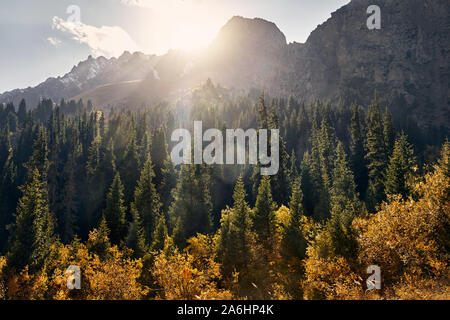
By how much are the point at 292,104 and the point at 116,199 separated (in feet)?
333

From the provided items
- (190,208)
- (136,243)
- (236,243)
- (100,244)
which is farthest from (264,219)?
(100,244)

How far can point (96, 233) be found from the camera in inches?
1308

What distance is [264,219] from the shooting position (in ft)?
110

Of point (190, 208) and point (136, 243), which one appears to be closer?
point (136, 243)

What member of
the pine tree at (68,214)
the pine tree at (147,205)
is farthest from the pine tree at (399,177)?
the pine tree at (68,214)

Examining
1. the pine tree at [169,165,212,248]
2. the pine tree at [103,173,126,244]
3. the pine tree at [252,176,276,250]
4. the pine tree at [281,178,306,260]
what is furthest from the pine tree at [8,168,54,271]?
the pine tree at [281,178,306,260]

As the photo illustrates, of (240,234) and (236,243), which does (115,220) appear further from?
(240,234)

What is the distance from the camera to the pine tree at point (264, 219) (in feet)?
109

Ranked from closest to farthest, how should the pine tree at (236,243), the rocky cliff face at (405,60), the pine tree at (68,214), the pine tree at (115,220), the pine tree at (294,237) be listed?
the pine tree at (236,243) < the pine tree at (294,237) < the pine tree at (115,220) < the pine tree at (68,214) < the rocky cliff face at (405,60)

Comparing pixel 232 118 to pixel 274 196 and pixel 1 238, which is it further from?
pixel 1 238

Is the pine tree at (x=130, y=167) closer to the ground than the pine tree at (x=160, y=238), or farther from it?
farther from it

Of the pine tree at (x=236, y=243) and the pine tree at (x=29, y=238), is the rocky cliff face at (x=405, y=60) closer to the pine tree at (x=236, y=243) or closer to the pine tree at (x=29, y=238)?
the pine tree at (x=236, y=243)

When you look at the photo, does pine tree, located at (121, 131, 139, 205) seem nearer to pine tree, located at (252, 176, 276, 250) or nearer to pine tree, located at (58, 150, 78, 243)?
pine tree, located at (58, 150, 78, 243)
